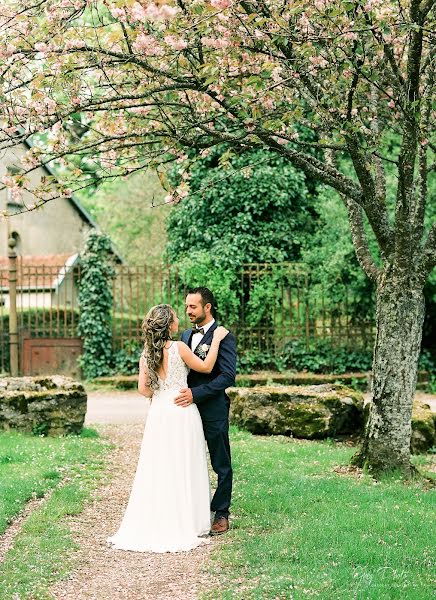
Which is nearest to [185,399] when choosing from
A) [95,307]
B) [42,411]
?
[42,411]

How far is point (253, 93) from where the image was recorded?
845 cm

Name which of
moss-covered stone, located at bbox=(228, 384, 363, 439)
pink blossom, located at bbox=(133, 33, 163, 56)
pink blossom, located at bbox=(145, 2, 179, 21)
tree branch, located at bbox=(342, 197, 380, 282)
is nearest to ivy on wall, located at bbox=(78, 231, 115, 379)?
moss-covered stone, located at bbox=(228, 384, 363, 439)

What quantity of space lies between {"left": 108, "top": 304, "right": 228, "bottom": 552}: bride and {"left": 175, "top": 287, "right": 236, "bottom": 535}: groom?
10 centimetres

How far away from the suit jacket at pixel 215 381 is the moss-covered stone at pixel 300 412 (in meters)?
4.84

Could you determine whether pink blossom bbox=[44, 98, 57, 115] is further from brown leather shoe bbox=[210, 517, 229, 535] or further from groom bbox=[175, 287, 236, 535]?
brown leather shoe bbox=[210, 517, 229, 535]

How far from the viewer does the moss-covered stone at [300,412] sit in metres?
11.8

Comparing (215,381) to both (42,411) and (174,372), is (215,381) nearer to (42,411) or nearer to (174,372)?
(174,372)

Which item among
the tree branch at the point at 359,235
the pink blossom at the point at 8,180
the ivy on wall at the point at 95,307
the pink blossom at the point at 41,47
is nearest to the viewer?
the pink blossom at the point at 41,47

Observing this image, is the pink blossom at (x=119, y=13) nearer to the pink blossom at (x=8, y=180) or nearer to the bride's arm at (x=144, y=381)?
the pink blossom at (x=8, y=180)

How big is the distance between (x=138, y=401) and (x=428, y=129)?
983cm

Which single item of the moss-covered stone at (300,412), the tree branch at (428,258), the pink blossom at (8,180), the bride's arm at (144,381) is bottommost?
the moss-covered stone at (300,412)

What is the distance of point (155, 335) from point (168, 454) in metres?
0.98

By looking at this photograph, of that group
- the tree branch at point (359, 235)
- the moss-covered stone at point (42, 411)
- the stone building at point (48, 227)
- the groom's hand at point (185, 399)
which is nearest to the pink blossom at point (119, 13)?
the groom's hand at point (185, 399)

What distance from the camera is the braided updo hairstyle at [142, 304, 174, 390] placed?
689 cm
